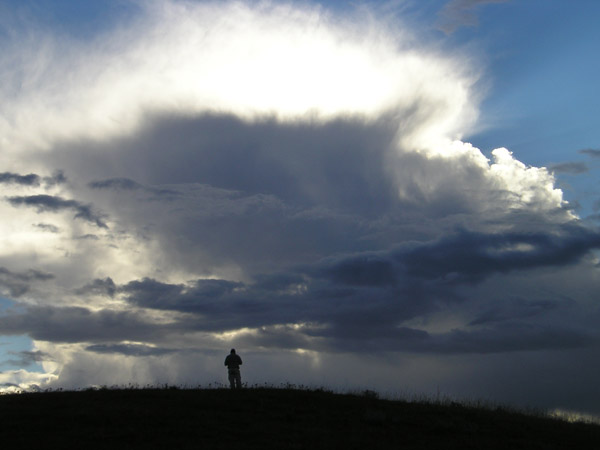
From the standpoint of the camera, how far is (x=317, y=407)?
27.7 metres

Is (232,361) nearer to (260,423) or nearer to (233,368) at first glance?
(233,368)

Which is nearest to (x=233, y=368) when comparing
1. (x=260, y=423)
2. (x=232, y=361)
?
(x=232, y=361)

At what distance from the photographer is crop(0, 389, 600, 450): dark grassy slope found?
21797 millimetres

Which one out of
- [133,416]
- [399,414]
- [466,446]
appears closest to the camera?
[466,446]

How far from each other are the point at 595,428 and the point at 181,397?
64.3 ft

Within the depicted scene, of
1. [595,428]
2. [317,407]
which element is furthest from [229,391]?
[595,428]

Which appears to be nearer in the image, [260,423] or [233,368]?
[260,423]

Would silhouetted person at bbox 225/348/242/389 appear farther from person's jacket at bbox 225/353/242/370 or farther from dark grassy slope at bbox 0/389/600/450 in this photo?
dark grassy slope at bbox 0/389/600/450

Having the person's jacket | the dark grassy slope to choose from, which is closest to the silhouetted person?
the person's jacket

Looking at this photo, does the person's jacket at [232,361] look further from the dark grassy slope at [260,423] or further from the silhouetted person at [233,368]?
the dark grassy slope at [260,423]

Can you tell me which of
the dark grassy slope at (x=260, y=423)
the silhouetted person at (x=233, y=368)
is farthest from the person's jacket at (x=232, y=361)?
the dark grassy slope at (x=260, y=423)

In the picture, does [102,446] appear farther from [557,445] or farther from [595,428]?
[595,428]

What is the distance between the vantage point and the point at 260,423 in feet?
79.8

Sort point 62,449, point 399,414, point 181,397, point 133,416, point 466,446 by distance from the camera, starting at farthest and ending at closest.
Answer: point 181,397 < point 399,414 < point 133,416 < point 466,446 < point 62,449
